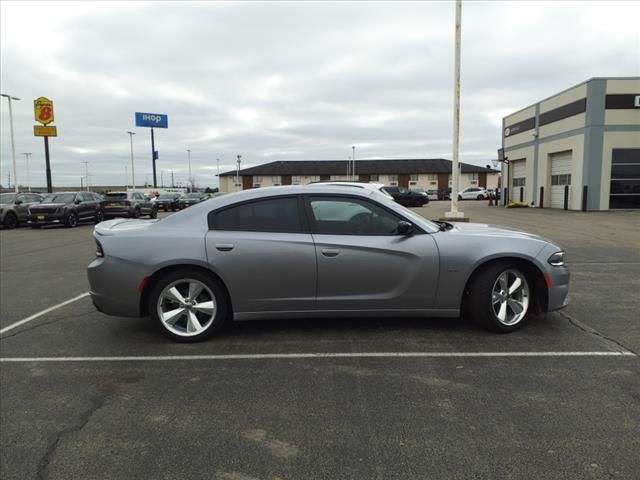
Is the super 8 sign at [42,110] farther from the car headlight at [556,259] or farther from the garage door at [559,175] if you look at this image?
the car headlight at [556,259]

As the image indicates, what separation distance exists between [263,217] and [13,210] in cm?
2084

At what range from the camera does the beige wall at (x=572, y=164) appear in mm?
26266

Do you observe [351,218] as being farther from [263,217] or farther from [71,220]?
[71,220]

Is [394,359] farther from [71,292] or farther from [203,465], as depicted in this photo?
[71,292]

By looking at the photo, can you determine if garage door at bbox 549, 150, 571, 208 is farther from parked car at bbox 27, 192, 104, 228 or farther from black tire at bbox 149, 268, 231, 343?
black tire at bbox 149, 268, 231, 343

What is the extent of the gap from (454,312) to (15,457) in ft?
12.4

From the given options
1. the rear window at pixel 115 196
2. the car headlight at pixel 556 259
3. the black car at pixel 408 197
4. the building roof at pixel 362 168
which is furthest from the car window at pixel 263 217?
the building roof at pixel 362 168

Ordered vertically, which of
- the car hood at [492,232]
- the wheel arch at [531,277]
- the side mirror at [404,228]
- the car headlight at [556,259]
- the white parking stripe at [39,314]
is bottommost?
the white parking stripe at [39,314]

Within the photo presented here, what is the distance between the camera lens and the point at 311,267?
181 inches

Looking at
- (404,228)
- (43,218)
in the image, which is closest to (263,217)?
(404,228)

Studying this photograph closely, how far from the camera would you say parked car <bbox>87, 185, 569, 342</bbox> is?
15.1 feet

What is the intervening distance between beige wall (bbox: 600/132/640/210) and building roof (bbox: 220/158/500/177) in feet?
140

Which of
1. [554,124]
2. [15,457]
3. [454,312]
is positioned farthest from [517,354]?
[554,124]

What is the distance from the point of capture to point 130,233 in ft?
15.6
